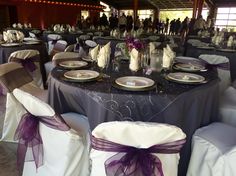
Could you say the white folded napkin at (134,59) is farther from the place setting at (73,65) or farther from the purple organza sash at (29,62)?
the purple organza sash at (29,62)

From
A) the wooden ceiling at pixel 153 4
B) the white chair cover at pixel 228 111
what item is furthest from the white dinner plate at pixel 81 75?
the wooden ceiling at pixel 153 4

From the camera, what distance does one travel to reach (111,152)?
4.19ft

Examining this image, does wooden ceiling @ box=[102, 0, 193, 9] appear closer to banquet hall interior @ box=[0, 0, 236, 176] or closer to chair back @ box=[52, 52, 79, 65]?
chair back @ box=[52, 52, 79, 65]

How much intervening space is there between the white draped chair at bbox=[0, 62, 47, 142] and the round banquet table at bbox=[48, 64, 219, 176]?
20.1 inches

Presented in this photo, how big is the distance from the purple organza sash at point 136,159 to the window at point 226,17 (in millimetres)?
15554

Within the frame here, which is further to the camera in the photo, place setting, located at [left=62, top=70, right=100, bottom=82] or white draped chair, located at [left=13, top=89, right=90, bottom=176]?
place setting, located at [left=62, top=70, right=100, bottom=82]

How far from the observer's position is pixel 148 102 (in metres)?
1.59

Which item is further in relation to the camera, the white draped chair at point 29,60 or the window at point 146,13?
the window at point 146,13

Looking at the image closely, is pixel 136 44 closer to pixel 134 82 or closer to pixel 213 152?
pixel 134 82

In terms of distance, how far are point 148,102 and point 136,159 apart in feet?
1.53

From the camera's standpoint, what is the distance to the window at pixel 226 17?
49.3 feet

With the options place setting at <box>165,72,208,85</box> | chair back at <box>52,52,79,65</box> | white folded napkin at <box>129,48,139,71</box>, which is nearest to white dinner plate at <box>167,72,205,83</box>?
place setting at <box>165,72,208,85</box>

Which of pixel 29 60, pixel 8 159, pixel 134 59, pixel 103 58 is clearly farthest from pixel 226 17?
pixel 8 159

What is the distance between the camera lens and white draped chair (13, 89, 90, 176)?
1.51 metres
